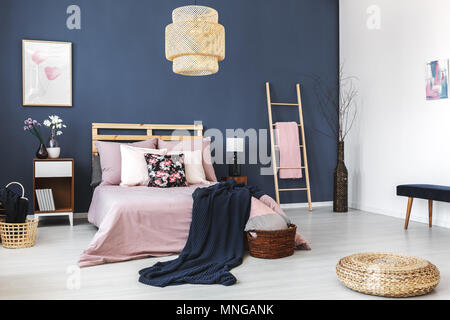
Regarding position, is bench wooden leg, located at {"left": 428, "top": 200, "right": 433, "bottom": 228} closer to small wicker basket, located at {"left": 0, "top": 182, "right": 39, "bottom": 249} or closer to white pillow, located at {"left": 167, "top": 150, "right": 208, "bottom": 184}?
white pillow, located at {"left": 167, "top": 150, "right": 208, "bottom": 184}

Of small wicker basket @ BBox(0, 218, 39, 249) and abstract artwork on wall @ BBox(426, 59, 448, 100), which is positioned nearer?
small wicker basket @ BBox(0, 218, 39, 249)

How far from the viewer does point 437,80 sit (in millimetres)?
5004

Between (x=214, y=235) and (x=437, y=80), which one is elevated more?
(x=437, y=80)

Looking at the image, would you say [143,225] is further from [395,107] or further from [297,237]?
[395,107]

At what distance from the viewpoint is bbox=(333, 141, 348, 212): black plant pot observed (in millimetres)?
6047

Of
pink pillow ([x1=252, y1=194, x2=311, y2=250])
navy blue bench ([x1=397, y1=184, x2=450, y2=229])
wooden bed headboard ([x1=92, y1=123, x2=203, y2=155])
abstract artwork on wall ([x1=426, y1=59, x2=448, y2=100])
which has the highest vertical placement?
abstract artwork on wall ([x1=426, y1=59, x2=448, y2=100])

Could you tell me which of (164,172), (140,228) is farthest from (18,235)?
(164,172)

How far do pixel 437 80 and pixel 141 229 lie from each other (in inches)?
144

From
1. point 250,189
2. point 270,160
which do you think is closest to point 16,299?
point 250,189

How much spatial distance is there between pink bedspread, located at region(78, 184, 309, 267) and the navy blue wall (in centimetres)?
199

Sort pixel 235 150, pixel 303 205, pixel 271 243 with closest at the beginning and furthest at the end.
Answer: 1. pixel 271 243
2. pixel 235 150
3. pixel 303 205

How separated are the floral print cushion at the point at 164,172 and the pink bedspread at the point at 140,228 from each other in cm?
82

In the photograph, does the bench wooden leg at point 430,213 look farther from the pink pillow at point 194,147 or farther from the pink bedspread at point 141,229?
the pink pillow at point 194,147

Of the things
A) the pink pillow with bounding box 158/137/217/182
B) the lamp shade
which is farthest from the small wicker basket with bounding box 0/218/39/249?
the lamp shade
